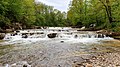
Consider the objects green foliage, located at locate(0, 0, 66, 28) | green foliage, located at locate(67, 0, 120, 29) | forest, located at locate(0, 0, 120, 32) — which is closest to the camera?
green foliage, located at locate(67, 0, 120, 29)

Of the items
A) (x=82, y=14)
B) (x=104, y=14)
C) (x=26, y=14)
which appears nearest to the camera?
(x=104, y=14)

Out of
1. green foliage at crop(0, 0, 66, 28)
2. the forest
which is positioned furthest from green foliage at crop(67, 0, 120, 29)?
green foliage at crop(0, 0, 66, 28)

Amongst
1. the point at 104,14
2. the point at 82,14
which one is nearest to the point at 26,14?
the point at 82,14

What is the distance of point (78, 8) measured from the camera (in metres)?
59.2

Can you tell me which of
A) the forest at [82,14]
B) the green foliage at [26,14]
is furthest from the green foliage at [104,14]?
the green foliage at [26,14]

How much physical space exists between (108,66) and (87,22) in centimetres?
3669

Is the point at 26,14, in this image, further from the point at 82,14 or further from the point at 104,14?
the point at 104,14

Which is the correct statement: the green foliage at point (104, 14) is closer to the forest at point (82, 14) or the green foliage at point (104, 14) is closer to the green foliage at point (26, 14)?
the forest at point (82, 14)

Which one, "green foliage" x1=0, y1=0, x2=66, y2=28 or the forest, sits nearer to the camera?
the forest

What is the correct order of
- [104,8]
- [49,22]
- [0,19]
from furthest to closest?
1. [49,22]
2. [0,19]
3. [104,8]

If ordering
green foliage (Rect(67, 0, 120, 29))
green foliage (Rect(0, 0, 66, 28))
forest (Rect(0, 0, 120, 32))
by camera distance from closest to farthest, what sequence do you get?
green foliage (Rect(67, 0, 120, 29)) → forest (Rect(0, 0, 120, 32)) → green foliage (Rect(0, 0, 66, 28))

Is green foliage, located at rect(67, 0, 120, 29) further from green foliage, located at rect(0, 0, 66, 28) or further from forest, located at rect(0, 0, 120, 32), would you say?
green foliage, located at rect(0, 0, 66, 28)

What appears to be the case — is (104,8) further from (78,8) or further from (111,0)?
(78,8)

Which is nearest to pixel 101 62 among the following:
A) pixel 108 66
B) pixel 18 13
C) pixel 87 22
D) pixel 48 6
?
pixel 108 66
